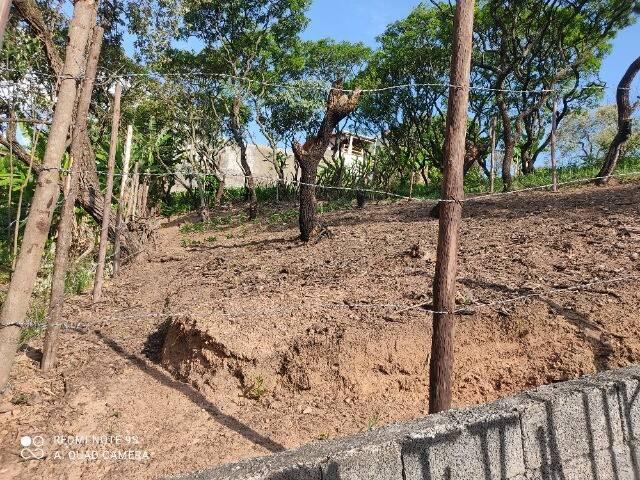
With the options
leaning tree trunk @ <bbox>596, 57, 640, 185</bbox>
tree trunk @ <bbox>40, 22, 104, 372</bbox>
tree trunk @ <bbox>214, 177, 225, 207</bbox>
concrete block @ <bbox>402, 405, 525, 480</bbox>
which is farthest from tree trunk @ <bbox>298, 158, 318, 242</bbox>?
tree trunk @ <bbox>214, 177, 225, 207</bbox>

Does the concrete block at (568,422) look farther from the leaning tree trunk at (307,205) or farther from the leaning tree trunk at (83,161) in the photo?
the leaning tree trunk at (307,205)

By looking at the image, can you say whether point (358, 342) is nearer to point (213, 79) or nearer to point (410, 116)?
point (213, 79)

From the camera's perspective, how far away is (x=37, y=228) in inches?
105

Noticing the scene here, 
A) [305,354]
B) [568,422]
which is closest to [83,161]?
[305,354]

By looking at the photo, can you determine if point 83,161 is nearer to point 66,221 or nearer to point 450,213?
point 66,221

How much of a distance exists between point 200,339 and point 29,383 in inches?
49.8

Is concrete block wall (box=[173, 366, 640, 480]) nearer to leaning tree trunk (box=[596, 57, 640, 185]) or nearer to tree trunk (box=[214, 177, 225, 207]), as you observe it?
leaning tree trunk (box=[596, 57, 640, 185])

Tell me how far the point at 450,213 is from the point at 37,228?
7.10ft

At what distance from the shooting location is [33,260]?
2678 mm

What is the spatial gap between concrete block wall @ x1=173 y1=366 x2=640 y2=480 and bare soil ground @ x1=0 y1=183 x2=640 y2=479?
3.20 feet

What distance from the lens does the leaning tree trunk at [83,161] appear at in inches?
227

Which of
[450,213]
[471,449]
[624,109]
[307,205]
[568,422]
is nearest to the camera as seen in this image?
[471,449]

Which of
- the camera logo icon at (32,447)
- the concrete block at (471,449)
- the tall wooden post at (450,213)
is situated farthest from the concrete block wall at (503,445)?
the camera logo icon at (32,447)

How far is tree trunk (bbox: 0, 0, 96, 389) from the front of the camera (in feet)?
8.68
